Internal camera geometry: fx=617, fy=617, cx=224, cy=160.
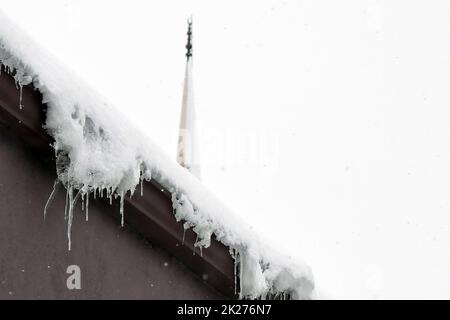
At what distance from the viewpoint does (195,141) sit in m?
14.1

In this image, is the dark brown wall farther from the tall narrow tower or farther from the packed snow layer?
the tall narrow tower

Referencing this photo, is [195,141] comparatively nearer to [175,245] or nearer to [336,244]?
[175,245]

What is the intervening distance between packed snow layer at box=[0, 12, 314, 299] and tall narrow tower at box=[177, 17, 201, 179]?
958 cm

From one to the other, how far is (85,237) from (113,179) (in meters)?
0.38

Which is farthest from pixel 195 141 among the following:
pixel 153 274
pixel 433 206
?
pixel 433 206

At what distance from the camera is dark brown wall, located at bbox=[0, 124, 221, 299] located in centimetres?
258

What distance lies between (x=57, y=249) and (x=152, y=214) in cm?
44

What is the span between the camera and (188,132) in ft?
46.4

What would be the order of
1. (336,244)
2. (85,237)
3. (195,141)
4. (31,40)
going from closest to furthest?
(31,40)
(85,237)
(195,141)
(336,244)

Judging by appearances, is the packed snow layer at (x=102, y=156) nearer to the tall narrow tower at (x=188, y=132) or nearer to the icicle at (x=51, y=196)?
the icicle at (x=51, y=196)

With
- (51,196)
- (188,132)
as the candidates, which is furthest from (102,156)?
(188,132)

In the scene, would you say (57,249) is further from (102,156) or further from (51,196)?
(102,156)

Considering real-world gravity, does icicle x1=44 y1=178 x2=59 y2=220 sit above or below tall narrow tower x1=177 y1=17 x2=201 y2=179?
below

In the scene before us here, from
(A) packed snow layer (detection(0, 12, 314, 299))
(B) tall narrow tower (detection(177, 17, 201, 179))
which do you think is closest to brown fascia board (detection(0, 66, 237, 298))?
(A) packed snow layer (detection(0, 12, 314, 299))
